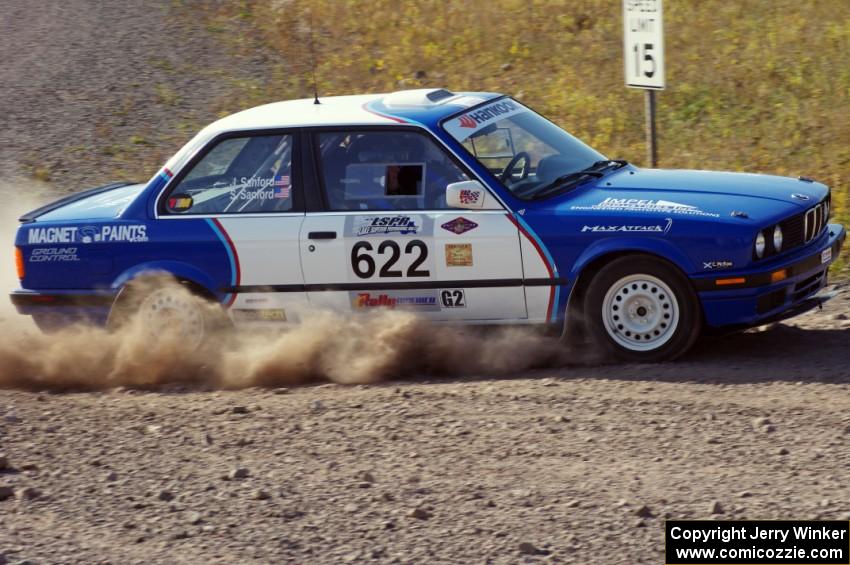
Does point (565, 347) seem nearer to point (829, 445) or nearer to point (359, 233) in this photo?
point (359, 233)

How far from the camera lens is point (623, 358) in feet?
23.7

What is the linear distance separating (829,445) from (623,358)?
1.78m

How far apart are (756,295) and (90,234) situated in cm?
415

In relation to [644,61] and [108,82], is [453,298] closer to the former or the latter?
[644,61]

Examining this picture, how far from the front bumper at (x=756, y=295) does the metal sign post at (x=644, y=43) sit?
3081 mm

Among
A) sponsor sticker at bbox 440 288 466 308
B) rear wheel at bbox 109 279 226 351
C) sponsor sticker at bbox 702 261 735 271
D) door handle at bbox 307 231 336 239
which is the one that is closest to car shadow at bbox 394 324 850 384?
sponsor sticker at bbox 440 288 466 308

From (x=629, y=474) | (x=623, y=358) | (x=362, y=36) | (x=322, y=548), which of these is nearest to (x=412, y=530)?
(x=322, y=548)

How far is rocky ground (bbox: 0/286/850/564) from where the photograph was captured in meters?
4.85

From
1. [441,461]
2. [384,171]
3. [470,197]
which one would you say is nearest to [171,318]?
[384,171]

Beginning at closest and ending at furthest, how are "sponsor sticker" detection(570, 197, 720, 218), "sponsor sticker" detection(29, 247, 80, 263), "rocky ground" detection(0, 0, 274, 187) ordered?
1. "sponsor sticker" detection(570, 197, 720, 218)
2. "sponsor sticker" detection(29, 247, 80, 263)
3. "rocky ground" detection(0, 0, 274, 187)

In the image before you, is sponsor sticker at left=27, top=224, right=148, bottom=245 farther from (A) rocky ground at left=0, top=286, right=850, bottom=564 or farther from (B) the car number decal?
(B) the car number decal

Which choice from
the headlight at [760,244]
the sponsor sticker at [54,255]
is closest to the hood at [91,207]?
the sponsor sticker at [54,255]

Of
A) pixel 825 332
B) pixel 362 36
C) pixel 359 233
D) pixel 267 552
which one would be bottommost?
pixel 267 552

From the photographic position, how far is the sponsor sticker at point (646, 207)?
6.95m
